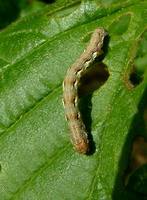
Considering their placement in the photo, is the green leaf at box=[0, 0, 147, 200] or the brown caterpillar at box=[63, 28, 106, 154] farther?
the brown caterpillar at box=[63, 28, 106, 154]

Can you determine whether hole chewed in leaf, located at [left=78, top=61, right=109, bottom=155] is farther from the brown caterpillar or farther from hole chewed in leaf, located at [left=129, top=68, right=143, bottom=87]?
hole chewed in leaf, located at [left=129, top=68, right=143, bottom=87]

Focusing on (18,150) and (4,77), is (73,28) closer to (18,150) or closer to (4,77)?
(4,77)

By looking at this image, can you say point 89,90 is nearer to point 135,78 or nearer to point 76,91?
point 76,91

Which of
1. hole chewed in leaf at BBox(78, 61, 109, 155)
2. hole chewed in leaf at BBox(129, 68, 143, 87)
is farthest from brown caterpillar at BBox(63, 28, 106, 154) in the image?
hole chewed in leaf at BBox(129, 68, 143, 87)

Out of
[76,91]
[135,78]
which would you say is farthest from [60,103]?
[135,78]

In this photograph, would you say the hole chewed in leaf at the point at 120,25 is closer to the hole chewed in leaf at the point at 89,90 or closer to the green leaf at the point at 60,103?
the green leaf at the point at 60,103

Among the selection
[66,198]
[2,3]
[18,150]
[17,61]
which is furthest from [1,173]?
[2,3]
